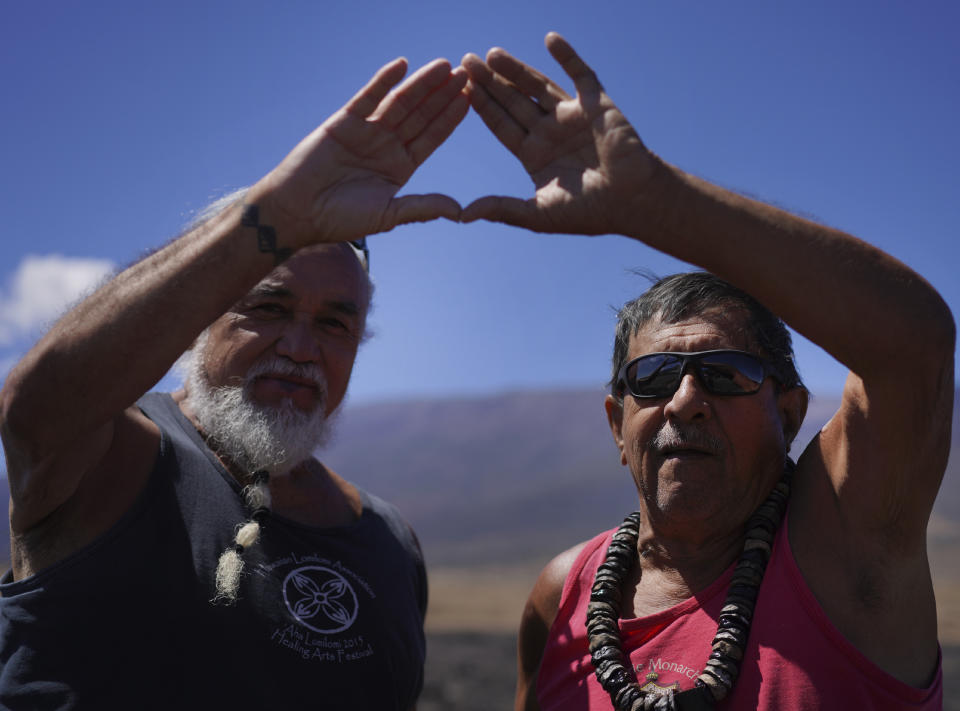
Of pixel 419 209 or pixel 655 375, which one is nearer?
pixel 419 209

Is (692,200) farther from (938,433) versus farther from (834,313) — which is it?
(938,433)

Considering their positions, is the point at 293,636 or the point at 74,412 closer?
the point at 74,412

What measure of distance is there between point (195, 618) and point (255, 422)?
822 millimetres

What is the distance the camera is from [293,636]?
283 cm

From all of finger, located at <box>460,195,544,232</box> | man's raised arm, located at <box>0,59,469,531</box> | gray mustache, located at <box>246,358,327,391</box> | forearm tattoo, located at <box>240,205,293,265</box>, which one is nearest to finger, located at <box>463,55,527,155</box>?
man's raised arm, located at <box>0,59,469,531</box>

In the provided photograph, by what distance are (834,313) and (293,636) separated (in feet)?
6.85

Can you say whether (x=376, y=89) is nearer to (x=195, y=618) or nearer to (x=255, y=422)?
(x=255, y=422)

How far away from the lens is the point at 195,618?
2.74 metres

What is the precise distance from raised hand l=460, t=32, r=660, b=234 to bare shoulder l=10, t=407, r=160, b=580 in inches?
57.8

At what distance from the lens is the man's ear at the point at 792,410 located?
114 inches

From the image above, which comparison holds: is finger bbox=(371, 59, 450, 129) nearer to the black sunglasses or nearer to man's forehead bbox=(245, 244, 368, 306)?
man's forehead bbox=(245, 244, 368, 306)

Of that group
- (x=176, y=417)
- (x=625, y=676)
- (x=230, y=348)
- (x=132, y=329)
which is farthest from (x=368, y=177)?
(x=625, y=676)

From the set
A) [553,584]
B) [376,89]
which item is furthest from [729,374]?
[376,89]

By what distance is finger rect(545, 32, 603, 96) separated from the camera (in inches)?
90.7
